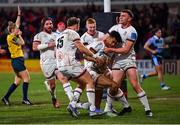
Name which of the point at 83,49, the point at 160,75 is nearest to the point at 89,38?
the point at 83,49

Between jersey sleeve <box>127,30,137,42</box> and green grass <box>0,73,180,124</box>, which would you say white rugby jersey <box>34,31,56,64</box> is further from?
jersey sleeve <box>127,30,137,42</box>

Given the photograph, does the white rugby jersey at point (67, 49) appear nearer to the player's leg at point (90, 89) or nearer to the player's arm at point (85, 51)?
the player's arm at point (85, 51)

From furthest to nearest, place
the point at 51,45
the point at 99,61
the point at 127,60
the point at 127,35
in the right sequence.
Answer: the point at 51,45 < the point at 127,60 < the point at 127,35 < the point at 99,61

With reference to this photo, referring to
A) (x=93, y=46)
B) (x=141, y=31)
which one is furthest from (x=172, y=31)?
(x=93, y=46)

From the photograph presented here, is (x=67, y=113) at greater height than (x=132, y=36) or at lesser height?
lesser

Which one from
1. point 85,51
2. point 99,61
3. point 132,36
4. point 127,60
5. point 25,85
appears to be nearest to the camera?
point 85,51

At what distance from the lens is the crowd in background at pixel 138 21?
108 feet

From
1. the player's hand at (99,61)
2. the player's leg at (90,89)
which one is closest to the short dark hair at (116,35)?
the player's hand at (99,61)

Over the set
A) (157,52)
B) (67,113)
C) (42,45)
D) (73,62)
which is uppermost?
(42,45)

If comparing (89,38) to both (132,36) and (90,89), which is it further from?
(90,89)

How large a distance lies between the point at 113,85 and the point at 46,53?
3.23 m

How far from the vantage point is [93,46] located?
15.9m

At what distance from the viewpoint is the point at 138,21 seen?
3347cm

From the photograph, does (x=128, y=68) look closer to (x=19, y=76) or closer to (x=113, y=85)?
(x=113, y=85)
